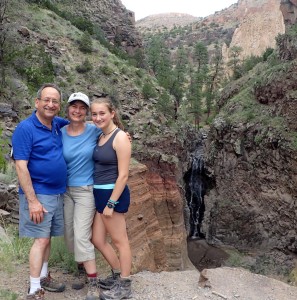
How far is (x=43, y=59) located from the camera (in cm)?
2350

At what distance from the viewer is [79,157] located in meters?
4.27

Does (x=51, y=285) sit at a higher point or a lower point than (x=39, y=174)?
lower

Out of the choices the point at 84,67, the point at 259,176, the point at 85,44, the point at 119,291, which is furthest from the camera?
the point at 85,44

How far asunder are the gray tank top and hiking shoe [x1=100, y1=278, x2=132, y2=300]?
1.25m

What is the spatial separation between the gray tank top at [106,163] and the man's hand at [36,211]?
666mm

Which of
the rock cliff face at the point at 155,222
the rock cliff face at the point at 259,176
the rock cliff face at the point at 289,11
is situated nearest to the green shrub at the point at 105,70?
the rock cliff face at the point at 259,176

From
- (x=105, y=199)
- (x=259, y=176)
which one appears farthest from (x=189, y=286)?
(x=259, y=176)

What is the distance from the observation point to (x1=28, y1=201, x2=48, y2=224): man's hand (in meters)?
3.97

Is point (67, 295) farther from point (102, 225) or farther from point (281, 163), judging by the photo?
point (281, 163)

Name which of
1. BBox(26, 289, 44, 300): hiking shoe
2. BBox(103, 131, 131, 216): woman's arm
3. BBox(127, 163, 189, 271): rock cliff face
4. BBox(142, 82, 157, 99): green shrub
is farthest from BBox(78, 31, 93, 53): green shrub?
BBox(26, 289, 44, 300): hiking shoe

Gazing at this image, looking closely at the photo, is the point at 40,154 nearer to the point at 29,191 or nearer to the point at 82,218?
the point at 29,191

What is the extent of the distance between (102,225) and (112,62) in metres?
26.6

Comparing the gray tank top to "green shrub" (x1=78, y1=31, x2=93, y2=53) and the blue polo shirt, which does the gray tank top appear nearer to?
the blue polo shirt

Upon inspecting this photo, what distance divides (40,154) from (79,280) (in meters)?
2.06
